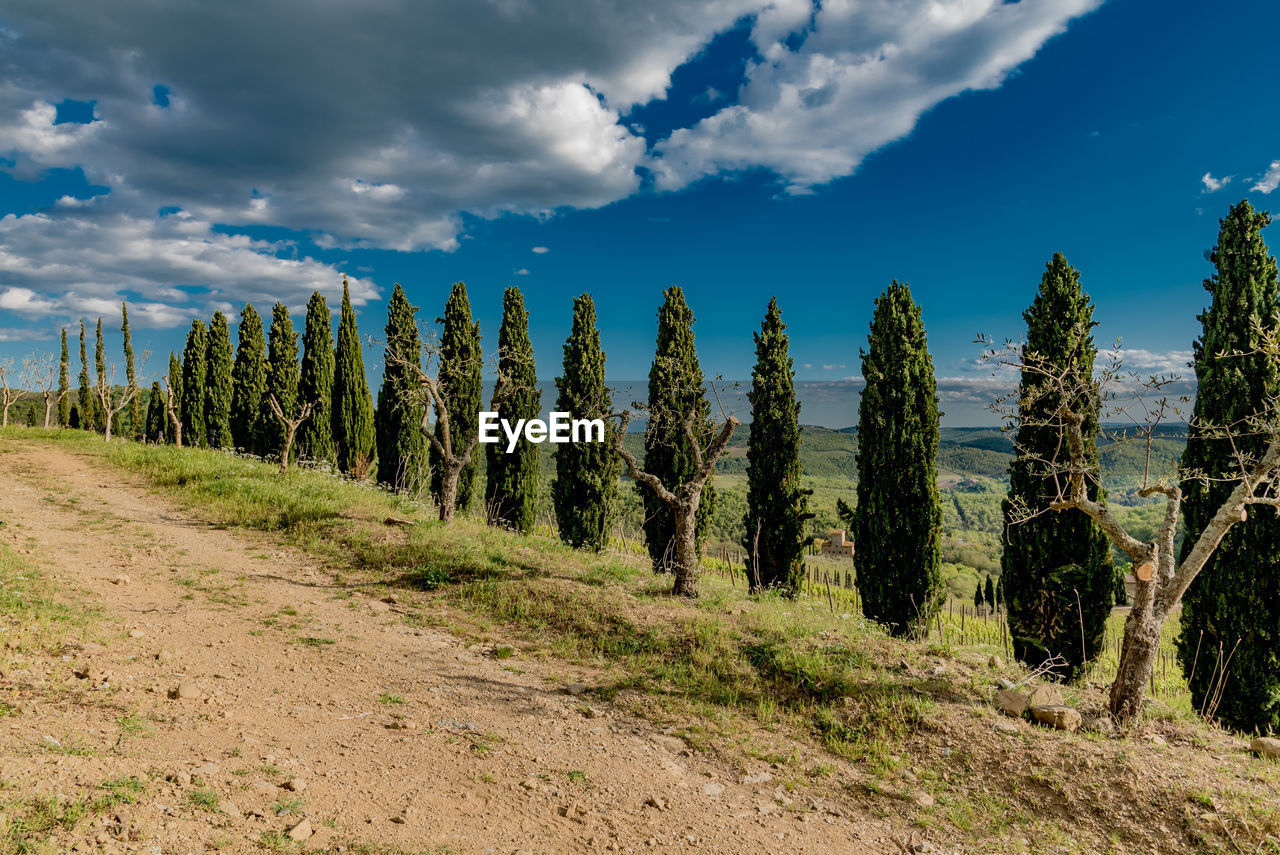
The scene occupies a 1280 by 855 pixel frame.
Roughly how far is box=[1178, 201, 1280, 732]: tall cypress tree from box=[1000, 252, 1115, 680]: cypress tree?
156 centimetres

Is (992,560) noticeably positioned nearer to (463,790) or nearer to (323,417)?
(323,417)

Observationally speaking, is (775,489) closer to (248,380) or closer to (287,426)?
(287,426)

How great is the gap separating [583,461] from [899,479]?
11179 mm

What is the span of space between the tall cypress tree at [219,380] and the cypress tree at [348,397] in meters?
11.1

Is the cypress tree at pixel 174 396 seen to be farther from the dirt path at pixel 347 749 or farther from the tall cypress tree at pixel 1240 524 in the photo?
the tall cypress tree at pixel 1240 524

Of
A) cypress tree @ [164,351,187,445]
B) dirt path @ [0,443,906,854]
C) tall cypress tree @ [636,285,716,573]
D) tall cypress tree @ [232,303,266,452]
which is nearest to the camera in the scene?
dirt path @ [0,443,906,854]

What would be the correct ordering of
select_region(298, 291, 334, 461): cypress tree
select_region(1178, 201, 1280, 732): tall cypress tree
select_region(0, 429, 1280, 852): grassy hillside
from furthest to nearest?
select_region(298, 291, 334, 461): cypress tree < select_region(1178, 201, 1280, 732): tall cypress tree < select_region(0, 429, 1280, 852): grassy hillside

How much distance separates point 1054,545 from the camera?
13648 millimetres

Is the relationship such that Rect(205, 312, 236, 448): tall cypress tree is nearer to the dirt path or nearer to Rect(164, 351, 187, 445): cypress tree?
Rect(164, 351, 187, 445): cypress tree

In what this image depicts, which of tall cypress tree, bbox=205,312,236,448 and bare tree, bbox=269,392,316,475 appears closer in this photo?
bare tree, bbox=269,392,316,475

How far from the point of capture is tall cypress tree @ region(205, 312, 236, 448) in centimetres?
3772

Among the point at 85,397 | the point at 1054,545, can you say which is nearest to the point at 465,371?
the point at 1054,545

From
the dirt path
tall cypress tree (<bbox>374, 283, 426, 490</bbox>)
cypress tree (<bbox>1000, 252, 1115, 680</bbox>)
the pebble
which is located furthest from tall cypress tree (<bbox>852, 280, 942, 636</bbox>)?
tall cypress tree (<bbox>374, 283, 426, 490</bbox>)

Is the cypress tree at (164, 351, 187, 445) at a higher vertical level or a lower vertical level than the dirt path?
higher
